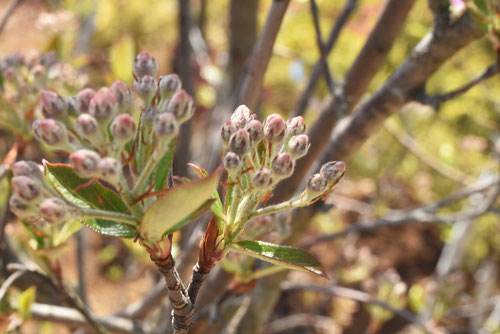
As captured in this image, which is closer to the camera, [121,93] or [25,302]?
[121,93]

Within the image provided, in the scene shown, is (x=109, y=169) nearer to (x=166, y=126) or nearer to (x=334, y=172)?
(x=166, y=126)

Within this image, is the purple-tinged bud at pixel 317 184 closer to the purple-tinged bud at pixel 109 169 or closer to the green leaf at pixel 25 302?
the purple-tinged bud at pixel 109 169

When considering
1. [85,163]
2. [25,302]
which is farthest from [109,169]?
[25,302]

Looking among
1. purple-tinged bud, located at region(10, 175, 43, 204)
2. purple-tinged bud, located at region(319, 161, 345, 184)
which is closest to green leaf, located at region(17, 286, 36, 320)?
purple-tinged bud, located at region(10, 175, 43, 204)

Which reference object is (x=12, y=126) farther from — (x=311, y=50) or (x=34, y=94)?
(x=311, y=50)

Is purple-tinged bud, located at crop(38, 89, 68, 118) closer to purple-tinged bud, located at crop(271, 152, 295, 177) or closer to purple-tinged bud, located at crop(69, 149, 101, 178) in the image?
purple-tinged bud, located at crop(69, 149, 101, 178)
